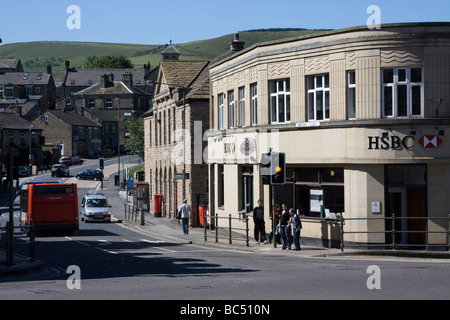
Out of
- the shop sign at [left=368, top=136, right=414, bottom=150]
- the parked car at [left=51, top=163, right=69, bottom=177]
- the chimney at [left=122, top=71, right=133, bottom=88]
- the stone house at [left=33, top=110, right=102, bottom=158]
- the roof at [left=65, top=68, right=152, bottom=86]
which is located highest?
the roof at [left=65, top=68, right=152, bottom=86]

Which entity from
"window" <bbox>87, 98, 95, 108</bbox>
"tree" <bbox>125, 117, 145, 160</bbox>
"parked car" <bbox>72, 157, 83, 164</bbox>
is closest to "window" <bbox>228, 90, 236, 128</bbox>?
"tree" <bbox>125, 117, 145, 160</bbox>

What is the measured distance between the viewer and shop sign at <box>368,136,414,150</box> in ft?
Result: 88.6

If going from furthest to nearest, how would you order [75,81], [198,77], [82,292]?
[75,81] < [198,77] < [82,292]

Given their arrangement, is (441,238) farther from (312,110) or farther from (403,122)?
(312,110)

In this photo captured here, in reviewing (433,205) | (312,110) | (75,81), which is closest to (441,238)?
(433,205)

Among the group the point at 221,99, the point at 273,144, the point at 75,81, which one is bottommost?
the point at 273,144

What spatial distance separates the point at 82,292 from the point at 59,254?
42.3 feet

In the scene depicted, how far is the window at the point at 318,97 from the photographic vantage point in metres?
28.9

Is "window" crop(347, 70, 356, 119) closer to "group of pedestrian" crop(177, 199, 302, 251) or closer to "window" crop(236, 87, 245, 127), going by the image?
"group of pedestrian" crop(177, 199, 302, 251)

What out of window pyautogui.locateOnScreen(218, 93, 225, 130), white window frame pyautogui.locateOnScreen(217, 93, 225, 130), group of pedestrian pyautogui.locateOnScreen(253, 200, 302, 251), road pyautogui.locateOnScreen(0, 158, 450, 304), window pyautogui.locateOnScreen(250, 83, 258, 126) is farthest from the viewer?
window pyautogui.locateOnScreen(218, 93, 225, 130)

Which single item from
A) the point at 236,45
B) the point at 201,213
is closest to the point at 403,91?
the point at 201,213

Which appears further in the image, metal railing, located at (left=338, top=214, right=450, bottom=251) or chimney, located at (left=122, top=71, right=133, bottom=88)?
chimney, located at (left=122, top=71, right=133, bottom=88)

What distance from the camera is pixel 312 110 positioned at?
29.5 metres

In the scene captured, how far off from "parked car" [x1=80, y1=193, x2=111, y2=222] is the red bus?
39.7 feet
